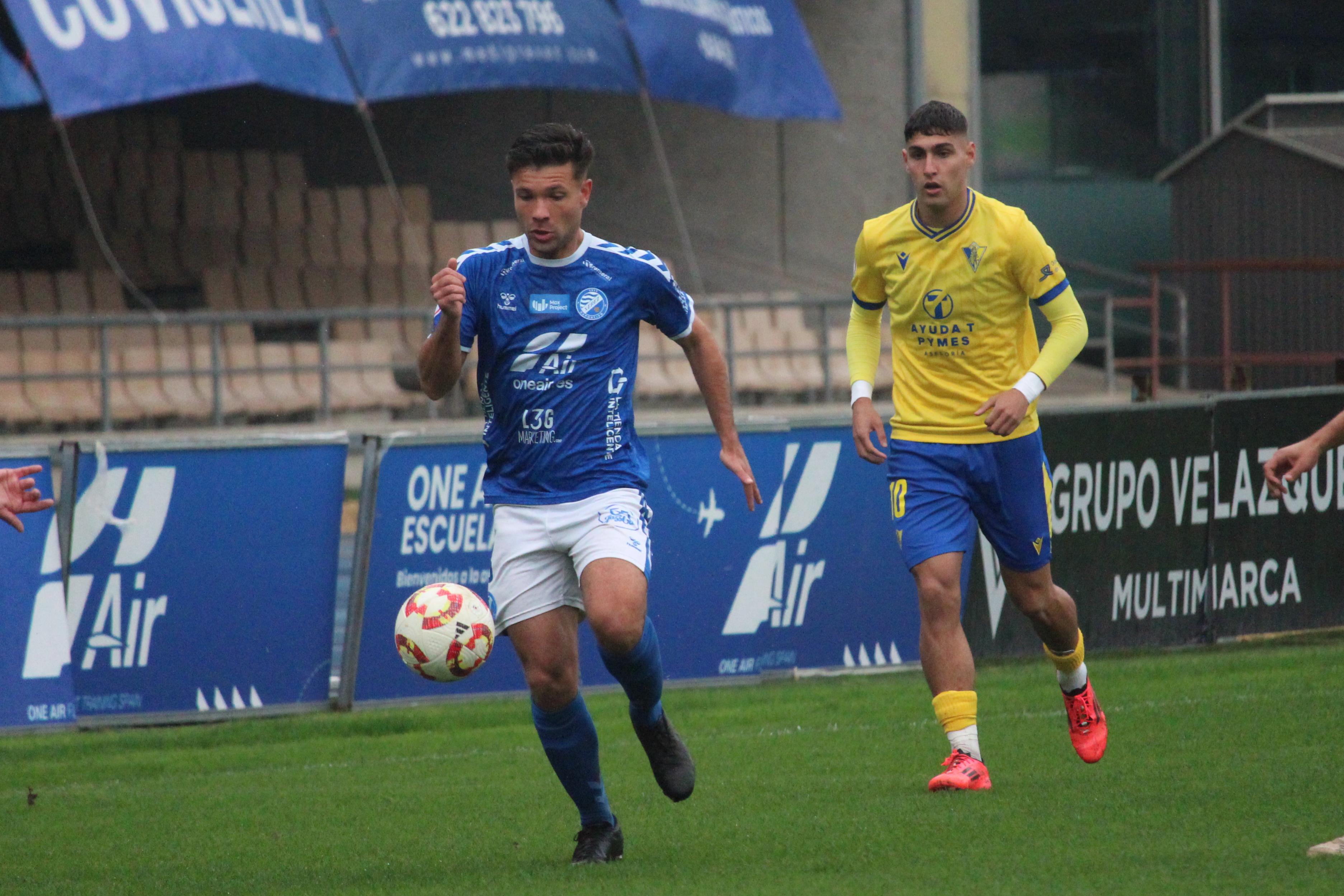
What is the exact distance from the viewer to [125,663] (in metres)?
9.34

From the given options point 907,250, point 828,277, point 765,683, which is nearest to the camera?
point 907,250

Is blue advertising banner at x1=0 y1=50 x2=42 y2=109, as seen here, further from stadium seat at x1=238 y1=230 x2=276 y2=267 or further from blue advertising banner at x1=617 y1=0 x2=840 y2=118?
stadium seat at x1=238 y1=230 x2=276 y2=267

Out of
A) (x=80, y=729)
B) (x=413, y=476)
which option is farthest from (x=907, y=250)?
(x=80, y=729)

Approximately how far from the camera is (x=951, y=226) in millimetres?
6957

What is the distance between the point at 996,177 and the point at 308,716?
62.1 feet

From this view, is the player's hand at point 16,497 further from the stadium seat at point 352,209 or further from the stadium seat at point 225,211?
the stadium seat at point 352,209

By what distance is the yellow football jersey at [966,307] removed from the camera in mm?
6906

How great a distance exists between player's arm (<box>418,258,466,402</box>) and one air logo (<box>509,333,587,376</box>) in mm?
196

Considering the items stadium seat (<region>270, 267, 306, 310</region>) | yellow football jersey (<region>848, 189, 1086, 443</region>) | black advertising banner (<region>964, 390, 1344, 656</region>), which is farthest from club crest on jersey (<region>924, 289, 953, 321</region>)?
stadium seat (<region>270, 267, 306, 310</region>)

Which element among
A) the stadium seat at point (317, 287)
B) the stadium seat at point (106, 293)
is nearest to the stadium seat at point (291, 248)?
the stadium seat at point (317, 287)

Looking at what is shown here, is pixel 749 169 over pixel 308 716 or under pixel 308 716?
over

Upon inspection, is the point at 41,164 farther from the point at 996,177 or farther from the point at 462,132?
the point at 996,177

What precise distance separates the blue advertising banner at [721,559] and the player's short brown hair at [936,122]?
3.55 meters

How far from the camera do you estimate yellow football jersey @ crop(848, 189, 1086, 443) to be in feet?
22.7
